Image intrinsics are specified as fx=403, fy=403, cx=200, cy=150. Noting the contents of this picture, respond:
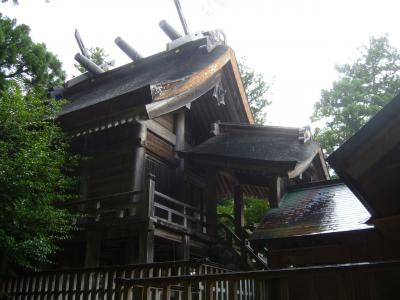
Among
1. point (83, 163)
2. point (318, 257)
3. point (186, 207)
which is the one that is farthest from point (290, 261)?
point (83, 163)

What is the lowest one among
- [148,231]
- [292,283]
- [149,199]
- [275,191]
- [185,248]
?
[292,283]

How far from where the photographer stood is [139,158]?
10.9 metres

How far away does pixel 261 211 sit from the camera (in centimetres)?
1653

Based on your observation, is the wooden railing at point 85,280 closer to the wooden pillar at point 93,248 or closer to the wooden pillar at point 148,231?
the wooden pillar at point 148,231

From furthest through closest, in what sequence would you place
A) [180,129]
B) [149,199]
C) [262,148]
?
1. [180,129]
2. [262,148]
3. [149,199]

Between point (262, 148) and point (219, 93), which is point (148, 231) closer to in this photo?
Result: point (262, 148)

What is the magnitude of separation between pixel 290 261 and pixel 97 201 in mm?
5012

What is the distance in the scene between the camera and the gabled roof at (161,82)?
1033cm

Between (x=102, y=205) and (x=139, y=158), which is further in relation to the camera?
(x=102, y=205)

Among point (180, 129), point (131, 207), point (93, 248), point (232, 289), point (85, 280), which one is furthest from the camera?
point (180, 129)

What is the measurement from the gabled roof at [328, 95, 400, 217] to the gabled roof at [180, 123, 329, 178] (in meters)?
5.57

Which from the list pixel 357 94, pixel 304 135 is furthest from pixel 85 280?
pixel 357 94

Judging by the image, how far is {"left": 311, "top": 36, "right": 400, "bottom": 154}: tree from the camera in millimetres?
23484

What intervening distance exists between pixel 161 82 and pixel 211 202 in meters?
3.80
